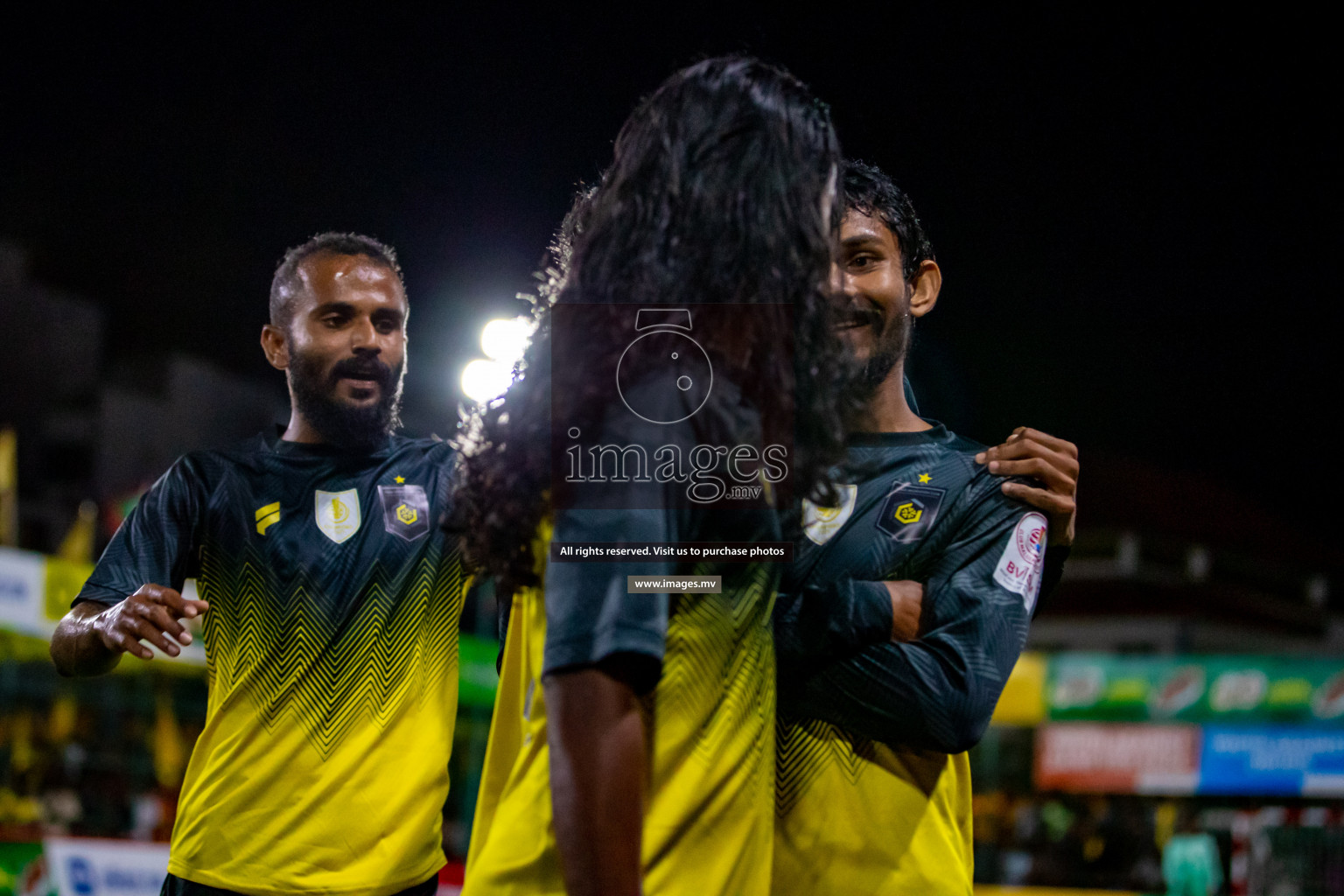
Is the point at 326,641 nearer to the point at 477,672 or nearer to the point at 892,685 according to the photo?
the point at 892,685

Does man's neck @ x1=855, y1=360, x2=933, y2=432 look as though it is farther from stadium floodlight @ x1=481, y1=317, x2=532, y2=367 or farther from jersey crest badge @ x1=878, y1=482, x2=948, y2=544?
stadium floodlight @ x1=481, y1=317, x2=532, y2=367

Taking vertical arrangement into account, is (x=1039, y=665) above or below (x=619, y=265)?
below

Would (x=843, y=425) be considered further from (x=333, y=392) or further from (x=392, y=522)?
(x=333, y=392)

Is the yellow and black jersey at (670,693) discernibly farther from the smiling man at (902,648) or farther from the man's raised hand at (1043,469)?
the man's raised hand at (1043,469)

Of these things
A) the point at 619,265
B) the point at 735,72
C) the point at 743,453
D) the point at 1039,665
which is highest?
the point at 735,72

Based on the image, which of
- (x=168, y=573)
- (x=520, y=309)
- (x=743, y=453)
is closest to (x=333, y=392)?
(x=168, y=573)

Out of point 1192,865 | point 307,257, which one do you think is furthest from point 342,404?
point 1192,865

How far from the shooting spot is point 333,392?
123 inches

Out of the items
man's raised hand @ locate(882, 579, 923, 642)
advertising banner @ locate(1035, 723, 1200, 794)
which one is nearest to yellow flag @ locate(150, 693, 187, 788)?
advertising banner @ locate(1035, 723, 1200, 794)

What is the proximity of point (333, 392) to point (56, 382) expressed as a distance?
97.5 feet

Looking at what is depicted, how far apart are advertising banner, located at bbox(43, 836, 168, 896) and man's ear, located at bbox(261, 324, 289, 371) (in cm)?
507

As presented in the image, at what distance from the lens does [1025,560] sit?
2014 millimetres

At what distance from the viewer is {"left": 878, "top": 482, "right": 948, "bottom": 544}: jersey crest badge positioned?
2.12m

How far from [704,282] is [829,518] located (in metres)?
0.73
